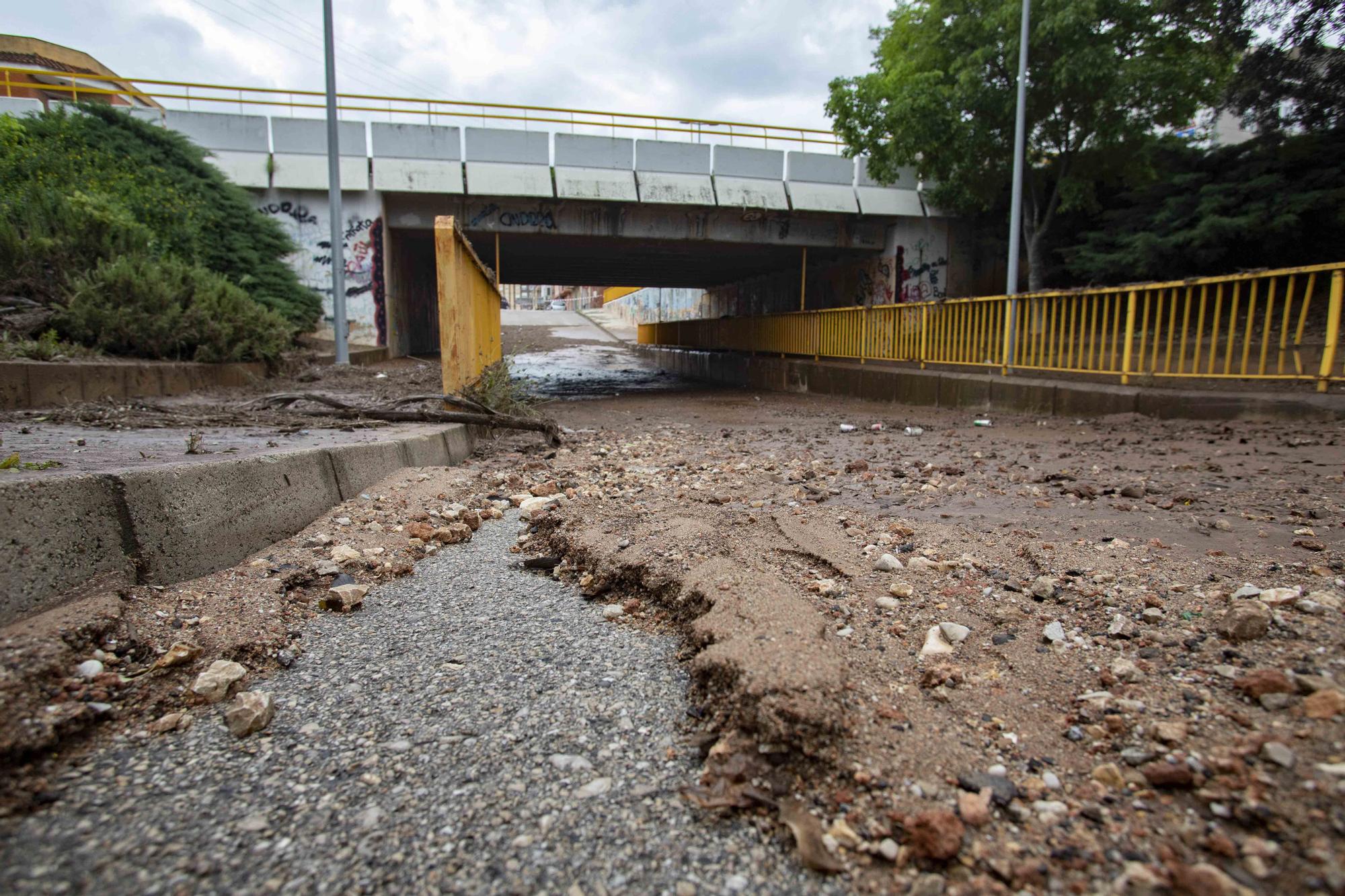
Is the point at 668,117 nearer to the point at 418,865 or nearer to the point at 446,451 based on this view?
the point at 446,451

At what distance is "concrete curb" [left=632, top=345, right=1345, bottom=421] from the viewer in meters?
6.16

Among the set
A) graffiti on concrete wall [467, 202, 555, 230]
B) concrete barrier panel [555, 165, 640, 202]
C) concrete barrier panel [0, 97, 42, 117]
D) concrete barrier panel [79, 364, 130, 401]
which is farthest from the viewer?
graffiti on concrete wall [467, 202, 555, 230]

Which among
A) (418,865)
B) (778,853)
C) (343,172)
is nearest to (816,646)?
(778,853)

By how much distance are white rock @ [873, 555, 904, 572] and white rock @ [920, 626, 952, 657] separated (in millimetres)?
518

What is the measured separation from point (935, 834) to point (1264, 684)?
935mm

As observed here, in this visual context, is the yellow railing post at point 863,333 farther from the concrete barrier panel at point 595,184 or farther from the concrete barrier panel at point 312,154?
the concrete barrier panel at point 312,154

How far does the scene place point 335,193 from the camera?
40.3 feet

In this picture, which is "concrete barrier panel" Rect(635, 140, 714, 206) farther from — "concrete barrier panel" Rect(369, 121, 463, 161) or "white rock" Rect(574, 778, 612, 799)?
"white rock" Rect(574, 778, 612, 799)

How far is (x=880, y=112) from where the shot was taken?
1625 cm

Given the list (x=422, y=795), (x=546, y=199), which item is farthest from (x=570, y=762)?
(x=546, y=199)

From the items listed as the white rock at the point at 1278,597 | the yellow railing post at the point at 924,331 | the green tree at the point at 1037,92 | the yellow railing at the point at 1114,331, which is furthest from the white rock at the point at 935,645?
the green tree at the point at 1037,92

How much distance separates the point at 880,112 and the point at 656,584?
16709 millimetres

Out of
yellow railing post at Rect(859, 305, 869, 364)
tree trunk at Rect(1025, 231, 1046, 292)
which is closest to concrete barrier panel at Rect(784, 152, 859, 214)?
tree trunk at Rect(1025, 231, 1046, 292)

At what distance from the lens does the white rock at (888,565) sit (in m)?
2.67
